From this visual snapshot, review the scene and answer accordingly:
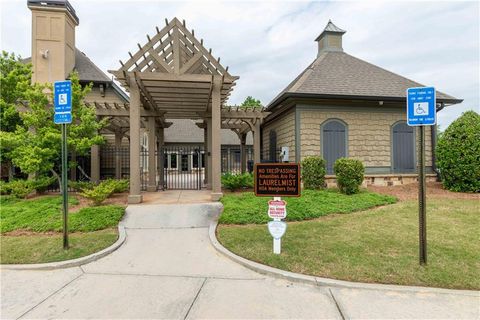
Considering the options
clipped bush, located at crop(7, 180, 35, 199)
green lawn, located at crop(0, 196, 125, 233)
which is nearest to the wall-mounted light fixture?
clipped bush, located at crop(7, 180, 35, 199)

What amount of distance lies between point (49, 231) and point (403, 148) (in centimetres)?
1347

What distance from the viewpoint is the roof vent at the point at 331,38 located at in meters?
15.1

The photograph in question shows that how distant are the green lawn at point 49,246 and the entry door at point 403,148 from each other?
11.7 meters

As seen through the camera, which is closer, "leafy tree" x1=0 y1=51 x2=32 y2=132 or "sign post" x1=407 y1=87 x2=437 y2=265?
"sign post" x1=407 y1=87 x2=437 y2=265

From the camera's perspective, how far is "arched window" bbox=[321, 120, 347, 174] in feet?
37.9

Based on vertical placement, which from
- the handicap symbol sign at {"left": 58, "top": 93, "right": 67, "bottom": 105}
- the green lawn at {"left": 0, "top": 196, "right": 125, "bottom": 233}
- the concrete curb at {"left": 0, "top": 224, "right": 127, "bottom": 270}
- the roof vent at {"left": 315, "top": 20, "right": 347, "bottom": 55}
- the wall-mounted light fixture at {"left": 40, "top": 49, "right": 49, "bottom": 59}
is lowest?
the concrete curb at {"left": 0, "top": 224, "right": 127, "bottom": 270}

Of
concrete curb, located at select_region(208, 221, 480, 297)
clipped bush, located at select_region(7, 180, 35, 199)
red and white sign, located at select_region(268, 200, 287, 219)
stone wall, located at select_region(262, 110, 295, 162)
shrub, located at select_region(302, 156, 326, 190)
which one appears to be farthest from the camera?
stone wall, located at select_region(262, 110, 295, 162)

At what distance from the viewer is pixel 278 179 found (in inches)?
198

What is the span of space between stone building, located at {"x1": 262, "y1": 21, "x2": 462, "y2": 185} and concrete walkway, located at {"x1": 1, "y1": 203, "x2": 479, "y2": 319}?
7770 mm

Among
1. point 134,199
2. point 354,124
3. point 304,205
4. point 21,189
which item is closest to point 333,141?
point 354,124

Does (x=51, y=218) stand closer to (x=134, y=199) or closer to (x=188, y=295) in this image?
(x=134, y=199)

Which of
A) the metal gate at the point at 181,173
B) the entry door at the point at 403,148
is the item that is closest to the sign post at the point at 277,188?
the metal gate at the point at 181,173

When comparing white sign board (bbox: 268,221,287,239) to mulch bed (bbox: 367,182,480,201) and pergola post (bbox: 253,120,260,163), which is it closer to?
mulch bed (bbox: 367,182,480,201)

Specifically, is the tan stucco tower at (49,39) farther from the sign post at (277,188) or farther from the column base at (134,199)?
the sign post at (277,188)
